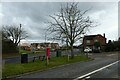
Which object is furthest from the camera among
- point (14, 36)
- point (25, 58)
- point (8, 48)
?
point (14, 36)

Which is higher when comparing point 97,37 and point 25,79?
point 97,37

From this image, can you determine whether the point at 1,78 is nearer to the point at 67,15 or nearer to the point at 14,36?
the point at 67,15

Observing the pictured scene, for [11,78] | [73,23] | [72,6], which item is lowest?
[11,78]

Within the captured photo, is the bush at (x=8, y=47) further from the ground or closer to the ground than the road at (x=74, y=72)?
further from the ground

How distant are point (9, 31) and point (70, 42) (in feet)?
162

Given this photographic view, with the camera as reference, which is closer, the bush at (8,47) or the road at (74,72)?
the road at (74,72)

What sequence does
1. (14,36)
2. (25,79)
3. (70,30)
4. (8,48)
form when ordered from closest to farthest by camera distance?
(25,79) < (70,30) < (8,48) < (14,36)

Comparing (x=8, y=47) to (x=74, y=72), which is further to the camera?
(x=8, y=47)

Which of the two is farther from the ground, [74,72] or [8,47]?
[8,47]

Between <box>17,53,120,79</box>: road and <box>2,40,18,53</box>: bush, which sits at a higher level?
<box>2,40,18,53</box>: bush

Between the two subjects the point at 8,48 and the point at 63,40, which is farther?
the point at 8,48

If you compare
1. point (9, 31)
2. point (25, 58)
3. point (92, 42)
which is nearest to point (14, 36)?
point (9, 31)

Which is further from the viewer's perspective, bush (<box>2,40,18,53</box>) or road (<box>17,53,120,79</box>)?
bush (<box>2,40,18,53</box>)

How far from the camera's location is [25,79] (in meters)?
13.6
